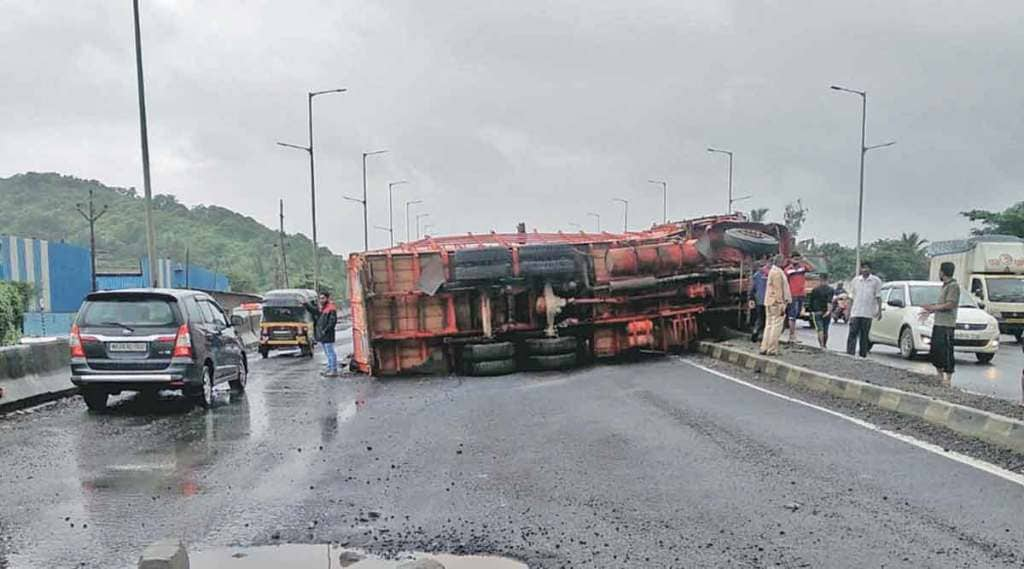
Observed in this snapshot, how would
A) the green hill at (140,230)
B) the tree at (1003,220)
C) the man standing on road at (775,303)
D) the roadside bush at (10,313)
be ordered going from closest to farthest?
the man standing on road at (775,303) → the roadside bush at (10,313) → the tree at (1003,220) → the green hill at (140,230)

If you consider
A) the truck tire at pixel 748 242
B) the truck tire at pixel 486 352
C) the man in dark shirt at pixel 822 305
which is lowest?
the truck tire at pixel 486 352

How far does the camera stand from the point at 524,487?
20.4 ft

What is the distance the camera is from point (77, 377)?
408 inches

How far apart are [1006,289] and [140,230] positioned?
7302cm

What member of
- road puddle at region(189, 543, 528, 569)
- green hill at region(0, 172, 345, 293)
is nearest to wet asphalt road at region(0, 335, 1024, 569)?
road puddle at region(189, 543, 528, 569)

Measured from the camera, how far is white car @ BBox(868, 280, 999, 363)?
16.0m

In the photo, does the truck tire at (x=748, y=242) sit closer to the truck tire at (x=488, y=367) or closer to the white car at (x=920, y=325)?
the white car at (x=920, y=325)

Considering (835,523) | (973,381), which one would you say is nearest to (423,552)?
(835,523)

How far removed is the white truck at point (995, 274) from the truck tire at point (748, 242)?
7.75 m

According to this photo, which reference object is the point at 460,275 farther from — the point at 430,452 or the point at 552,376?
the point at 430,452

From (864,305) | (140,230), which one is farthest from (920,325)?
(140,230)

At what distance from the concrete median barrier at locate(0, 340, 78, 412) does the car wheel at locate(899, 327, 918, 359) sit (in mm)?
15468

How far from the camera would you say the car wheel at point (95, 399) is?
10.7 m

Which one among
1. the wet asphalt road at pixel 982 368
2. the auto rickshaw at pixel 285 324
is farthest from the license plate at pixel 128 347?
the auto rickshaw at pixel 285 324
